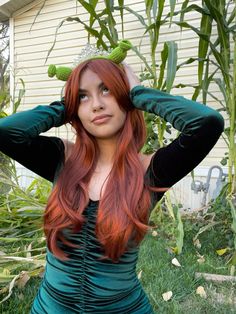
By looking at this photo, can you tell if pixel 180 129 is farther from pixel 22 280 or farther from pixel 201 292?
pixel 22 280

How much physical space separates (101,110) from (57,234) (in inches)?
13.1

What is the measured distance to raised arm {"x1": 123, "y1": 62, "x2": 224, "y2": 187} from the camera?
812 mm

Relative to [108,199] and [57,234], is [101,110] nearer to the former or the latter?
[108,199]

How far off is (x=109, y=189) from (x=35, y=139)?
0.75 feet

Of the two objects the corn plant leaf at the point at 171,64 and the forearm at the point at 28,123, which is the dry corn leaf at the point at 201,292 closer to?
the corn plant leaf at the point at 171,64

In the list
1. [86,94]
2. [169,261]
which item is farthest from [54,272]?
[169,261]

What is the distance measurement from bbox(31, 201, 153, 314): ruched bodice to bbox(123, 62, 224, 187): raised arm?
0.66 ft

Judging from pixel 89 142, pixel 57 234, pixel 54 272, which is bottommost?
pixel 54 272

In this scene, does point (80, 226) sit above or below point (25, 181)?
above

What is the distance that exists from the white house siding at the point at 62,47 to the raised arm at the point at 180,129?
2.55 m

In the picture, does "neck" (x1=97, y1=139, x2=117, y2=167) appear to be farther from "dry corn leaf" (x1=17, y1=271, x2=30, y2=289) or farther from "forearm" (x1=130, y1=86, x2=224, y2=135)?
"dry corn leaf" (x1=17, y1=271, x2=30, y2=289)

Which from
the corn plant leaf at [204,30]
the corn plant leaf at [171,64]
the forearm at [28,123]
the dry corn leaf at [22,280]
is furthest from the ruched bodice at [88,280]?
the corn plant leaf at [204,30]

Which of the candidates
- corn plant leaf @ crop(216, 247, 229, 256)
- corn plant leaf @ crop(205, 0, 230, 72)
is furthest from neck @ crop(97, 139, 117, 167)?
corn plant leaf @ crop(216, 247, 229, 256)

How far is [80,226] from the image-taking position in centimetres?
89
